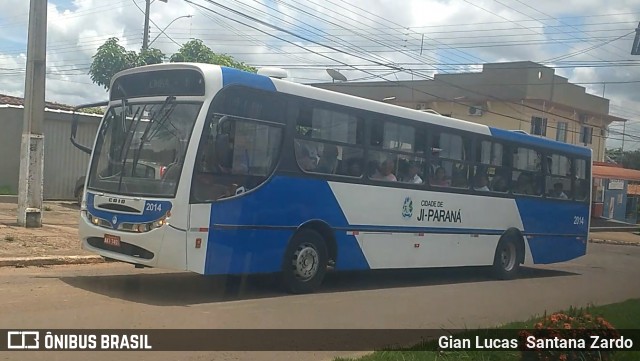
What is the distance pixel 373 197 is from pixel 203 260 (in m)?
3.61

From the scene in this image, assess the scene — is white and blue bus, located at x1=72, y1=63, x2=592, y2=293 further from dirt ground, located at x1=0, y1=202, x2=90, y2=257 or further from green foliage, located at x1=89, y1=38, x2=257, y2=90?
green foliage, located at x1=89, y1=38, x2=257, y2=90

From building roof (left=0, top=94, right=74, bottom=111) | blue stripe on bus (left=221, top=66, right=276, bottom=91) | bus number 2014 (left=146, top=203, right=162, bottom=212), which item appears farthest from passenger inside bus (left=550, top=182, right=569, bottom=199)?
building roof (left=0, top=94, right=74, bottom=111)

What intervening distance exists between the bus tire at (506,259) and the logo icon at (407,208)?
3.37 metres

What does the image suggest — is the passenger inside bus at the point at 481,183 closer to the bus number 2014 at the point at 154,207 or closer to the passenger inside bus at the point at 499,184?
the passenger inside bus at the point at 499,184

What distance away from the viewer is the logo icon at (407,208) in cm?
1241

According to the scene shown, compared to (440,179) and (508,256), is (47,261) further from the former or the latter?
(508,256)

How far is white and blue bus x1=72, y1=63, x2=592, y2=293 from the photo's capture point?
9.20 m

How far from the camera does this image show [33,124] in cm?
1497

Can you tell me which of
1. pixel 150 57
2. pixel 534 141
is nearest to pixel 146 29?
pixel 150 57

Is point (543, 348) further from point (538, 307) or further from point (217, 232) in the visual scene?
point (538, 307)

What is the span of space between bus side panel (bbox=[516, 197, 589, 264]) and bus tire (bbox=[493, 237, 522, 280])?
0.48 m

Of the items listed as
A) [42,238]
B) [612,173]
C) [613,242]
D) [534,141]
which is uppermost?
[612,173]

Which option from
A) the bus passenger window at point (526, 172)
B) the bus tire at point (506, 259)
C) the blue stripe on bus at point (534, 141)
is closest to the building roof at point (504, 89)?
the blue stripe on bus at point (534, 141)

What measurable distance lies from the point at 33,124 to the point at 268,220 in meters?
7.49
